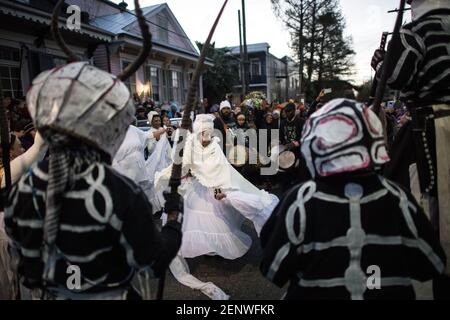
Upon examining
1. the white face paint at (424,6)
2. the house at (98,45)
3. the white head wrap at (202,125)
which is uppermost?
the house at (98,45)

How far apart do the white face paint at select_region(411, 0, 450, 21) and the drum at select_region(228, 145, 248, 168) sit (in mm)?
5274

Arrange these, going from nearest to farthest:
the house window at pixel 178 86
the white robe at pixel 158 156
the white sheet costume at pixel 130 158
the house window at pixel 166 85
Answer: the white sheet costume at pixel 130 158 < the white robe at pixel 158 156 < the house window at pixel 166 85 < the house window at pixel 178 86

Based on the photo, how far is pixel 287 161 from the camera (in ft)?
23.0

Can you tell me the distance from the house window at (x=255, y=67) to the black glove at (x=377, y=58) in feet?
143

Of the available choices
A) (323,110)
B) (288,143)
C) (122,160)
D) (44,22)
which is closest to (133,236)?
(323,110)

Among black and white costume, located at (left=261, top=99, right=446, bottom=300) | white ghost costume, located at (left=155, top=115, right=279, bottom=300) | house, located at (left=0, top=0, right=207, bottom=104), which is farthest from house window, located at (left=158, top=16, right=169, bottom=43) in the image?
black and white costume, located at (left=261, top=99, right=446, bottom=300)

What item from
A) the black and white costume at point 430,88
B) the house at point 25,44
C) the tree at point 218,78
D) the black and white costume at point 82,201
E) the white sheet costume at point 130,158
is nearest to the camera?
the black and white costume at point 82,201

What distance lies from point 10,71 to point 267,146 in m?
7.02

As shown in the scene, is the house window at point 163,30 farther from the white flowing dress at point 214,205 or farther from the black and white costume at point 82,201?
the black and white costume at point 82,201

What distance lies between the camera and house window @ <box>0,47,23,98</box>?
9.70 metres

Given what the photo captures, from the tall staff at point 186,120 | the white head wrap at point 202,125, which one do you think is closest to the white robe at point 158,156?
the white head wrap at point 202,125

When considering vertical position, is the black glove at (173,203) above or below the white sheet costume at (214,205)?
above

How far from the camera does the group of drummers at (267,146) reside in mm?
7129

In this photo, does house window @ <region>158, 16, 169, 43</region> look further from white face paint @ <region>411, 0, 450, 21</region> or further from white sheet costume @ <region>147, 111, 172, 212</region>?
white face paint @ <region>411, 0, 450, 21</region>
